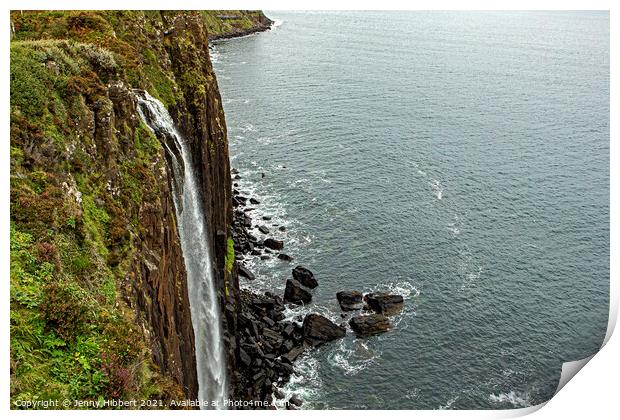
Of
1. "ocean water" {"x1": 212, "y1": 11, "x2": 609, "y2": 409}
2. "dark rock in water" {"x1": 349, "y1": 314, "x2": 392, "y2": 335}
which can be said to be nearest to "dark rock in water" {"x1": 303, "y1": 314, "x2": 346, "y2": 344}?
"ocean water" {"x1": 212, "y1": 11, "x2": 609, "y2": 409}

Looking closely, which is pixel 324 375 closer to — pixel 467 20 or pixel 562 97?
pixel 562 97

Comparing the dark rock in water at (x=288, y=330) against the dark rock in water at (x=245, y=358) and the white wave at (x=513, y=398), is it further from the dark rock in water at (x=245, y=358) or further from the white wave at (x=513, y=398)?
the white wave at (x=513, y=398)

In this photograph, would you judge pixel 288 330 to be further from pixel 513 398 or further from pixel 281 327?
pixel 513 398

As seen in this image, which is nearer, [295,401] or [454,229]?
[295,401]

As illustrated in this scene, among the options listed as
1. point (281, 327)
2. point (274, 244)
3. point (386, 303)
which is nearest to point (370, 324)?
point (386, 303)

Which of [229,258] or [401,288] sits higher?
[229,258]

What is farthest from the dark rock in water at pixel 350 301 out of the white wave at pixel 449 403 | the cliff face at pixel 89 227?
the cliff face at pixel 89 227
